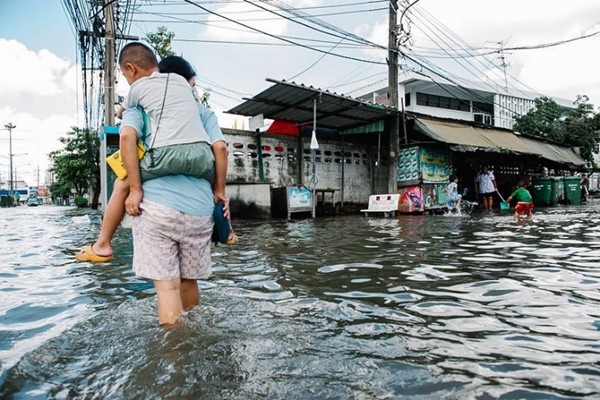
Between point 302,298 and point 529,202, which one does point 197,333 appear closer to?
point 302,298

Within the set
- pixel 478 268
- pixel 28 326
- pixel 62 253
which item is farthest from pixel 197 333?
pixel 62 253

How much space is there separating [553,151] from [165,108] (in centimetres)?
2254

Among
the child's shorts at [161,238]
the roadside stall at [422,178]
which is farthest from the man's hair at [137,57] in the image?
the roadside stall at [422,178]

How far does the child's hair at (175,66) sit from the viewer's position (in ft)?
8.06

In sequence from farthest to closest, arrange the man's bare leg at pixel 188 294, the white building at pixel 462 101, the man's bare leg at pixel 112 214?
the white building at pixel 462 101
the man's bare leg at pixel 188 294
the man's bare leg at pixel 112 214

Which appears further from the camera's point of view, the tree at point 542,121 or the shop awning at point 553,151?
the tree at point 542,121

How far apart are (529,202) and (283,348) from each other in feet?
36.5

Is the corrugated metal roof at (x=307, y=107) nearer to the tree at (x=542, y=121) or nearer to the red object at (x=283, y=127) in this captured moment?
the red object at (x=283, y=127)

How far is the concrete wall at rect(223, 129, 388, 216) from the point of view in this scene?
12.8 m

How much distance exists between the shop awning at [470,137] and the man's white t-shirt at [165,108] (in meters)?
12.6

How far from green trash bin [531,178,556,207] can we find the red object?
12484 millimetres

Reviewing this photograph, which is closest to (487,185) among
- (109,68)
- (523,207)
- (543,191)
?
(543,191)

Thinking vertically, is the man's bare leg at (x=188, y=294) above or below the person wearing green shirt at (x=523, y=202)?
below

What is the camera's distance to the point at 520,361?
1.88 meters
